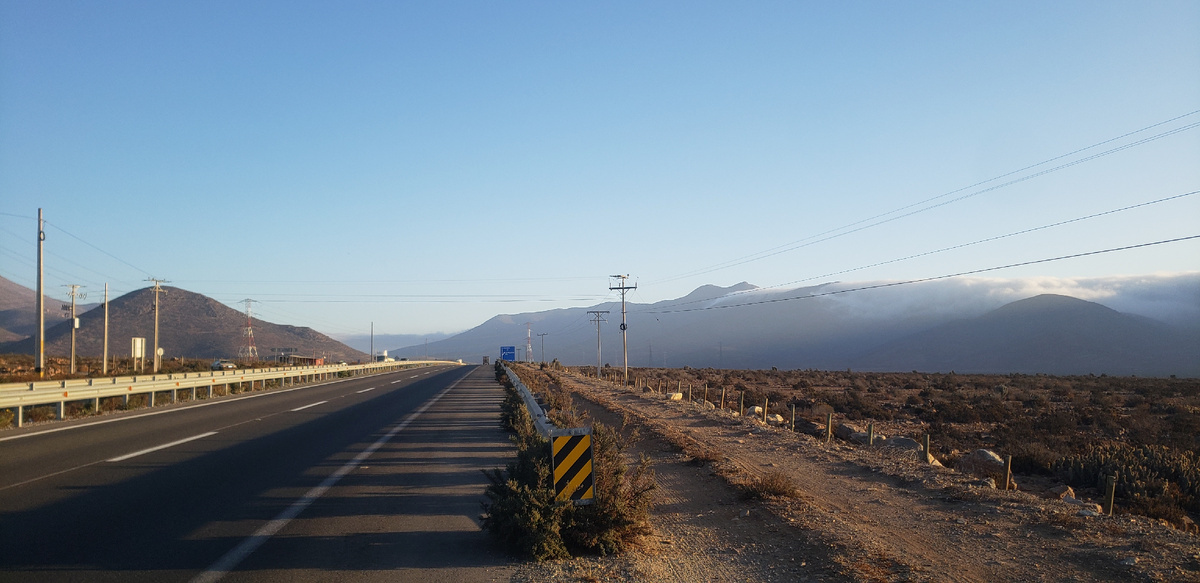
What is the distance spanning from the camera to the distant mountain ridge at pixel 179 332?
398 ft

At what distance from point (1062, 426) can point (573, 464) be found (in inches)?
827

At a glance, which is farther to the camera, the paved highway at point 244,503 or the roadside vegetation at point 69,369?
the roadside vegetation at point 69,369

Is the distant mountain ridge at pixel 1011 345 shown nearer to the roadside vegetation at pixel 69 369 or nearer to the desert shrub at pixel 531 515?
the roadside vegetation at pixel 69 369

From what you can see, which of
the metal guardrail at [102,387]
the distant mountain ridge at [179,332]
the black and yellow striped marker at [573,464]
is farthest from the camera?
the distant mountain ridge at [179,332]

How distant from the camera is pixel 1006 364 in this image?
129 metres

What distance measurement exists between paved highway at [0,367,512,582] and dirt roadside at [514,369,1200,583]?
5.89ft

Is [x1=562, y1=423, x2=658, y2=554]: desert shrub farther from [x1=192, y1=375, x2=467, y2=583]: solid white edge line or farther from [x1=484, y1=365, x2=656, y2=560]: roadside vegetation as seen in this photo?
[x1=192, y1=375, x2=467, y2=583]: solid white edge line

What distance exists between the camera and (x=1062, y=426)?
21781 mm

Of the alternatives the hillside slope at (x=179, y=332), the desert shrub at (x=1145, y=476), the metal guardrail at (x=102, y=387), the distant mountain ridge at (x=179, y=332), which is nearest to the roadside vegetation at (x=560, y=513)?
the desert shrub at (x=1145, y=476)

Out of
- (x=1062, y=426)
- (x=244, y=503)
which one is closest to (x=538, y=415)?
(x=244, y=503)

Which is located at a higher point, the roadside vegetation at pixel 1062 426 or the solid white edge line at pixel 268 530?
the solid white edge line at pixel 268 530

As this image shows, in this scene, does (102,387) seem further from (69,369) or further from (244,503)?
(69,369)

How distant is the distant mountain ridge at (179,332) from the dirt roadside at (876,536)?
382 feet

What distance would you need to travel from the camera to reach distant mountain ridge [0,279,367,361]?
12131 cm
